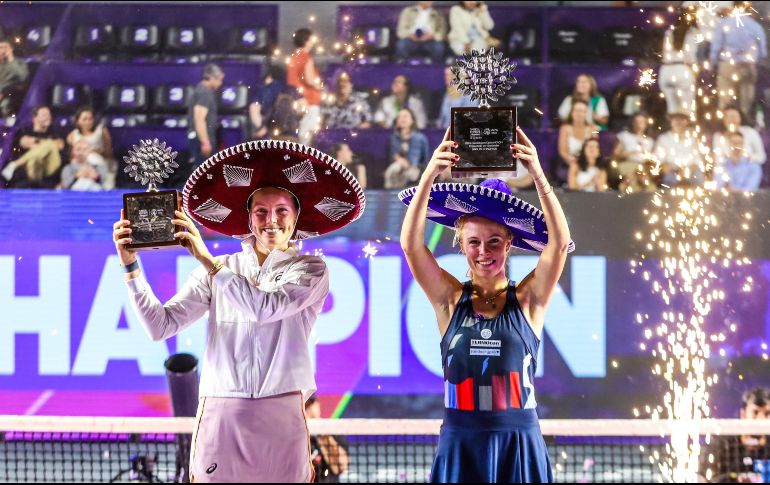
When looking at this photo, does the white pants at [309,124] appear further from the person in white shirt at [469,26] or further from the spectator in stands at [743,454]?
the spectator in stands at [743,454]

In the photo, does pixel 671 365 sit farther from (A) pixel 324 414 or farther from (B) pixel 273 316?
(B) pixel 273 316

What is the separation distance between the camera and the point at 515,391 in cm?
398

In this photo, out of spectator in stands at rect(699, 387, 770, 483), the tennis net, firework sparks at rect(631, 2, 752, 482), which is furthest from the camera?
firework sparks at rect(631, 2, 752, 482)

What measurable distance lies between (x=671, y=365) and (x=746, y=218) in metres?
1.27

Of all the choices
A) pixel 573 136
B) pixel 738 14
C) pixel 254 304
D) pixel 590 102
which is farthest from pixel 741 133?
pixel 254 304

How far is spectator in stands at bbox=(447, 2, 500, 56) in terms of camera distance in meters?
9.24

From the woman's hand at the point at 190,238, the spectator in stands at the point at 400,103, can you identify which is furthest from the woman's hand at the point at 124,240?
the spectator in stands at the point at 400,103

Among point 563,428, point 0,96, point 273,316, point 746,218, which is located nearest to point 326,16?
point 0,96

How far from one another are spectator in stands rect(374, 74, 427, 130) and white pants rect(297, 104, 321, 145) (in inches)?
20.9

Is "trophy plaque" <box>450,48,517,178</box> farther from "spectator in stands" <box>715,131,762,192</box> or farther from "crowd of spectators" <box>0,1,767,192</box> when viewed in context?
"spectator in stands" <box>715,131,762,192</box>

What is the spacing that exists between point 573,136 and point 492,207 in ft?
15.9

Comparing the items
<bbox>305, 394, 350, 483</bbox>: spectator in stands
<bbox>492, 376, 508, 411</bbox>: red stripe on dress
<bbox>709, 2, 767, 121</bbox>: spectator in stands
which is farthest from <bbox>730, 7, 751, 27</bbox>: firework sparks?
<bbox>492, 376, 508, 411</bbox>: red stripe on dress

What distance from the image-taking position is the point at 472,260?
4.22 m

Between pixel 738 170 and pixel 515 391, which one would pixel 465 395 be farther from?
pixel 738 170
